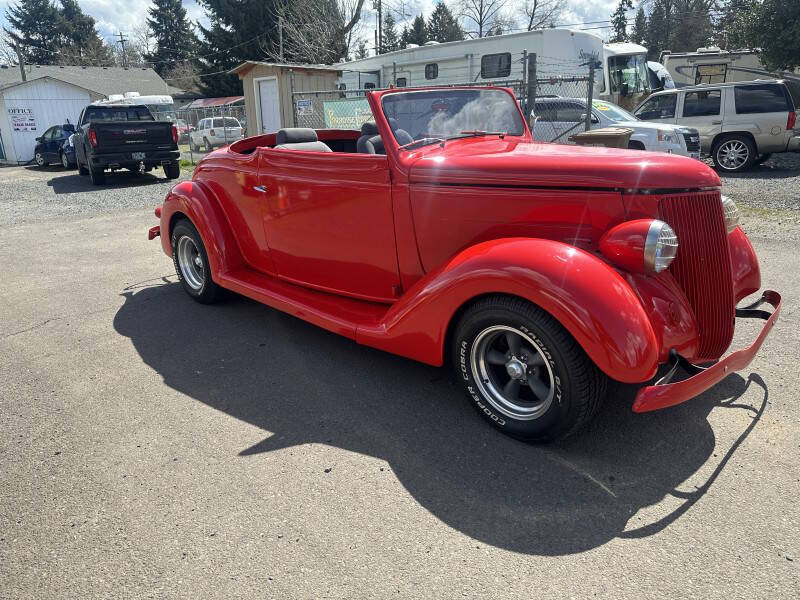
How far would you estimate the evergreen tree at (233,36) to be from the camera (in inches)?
1412

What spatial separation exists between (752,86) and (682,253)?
12115 millimetres

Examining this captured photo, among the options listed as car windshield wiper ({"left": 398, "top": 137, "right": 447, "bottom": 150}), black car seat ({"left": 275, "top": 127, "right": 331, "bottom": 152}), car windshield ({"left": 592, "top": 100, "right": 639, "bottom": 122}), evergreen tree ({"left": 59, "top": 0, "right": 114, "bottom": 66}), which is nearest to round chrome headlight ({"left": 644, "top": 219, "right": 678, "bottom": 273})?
car windshield wiper ({"left": 398, "top": 137, "right": 447, "bottom": 150})

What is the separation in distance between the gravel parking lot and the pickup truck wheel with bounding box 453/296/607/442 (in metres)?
0.16

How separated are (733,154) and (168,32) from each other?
2323 inches

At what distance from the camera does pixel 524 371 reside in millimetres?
3018

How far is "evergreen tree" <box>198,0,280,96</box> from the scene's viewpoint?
118 ft

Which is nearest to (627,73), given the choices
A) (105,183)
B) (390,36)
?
(105,183)

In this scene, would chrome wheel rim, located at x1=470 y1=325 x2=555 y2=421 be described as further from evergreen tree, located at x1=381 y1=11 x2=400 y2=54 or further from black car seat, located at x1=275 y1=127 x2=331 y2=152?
evergreen tree, located at x1=381 y1=11 x2=400 y2=54

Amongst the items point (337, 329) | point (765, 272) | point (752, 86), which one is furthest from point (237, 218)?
point (752, 86)

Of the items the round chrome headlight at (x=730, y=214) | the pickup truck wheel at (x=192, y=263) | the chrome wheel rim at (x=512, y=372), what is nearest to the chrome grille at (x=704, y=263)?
the round chrome headlight at (x=730, y=214)

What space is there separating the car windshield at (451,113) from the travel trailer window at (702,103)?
10.5 m

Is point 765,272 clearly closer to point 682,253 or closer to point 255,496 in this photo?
point 682,253

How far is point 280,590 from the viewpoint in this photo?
217 cm

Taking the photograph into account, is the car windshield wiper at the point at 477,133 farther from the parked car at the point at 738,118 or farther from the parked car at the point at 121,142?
the parked car at the point at 121,142
